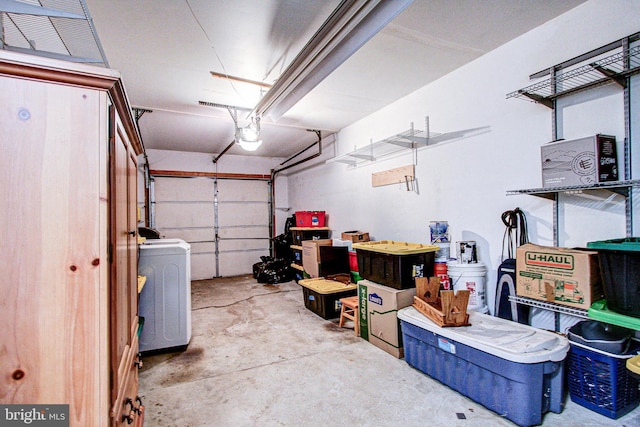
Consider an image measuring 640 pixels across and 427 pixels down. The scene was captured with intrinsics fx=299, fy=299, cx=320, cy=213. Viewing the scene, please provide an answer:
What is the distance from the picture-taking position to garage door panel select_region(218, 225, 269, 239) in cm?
726

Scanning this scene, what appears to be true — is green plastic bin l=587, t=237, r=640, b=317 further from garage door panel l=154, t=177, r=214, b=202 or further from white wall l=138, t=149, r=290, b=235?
garage door panel l=154, t=177, r=214, b=202

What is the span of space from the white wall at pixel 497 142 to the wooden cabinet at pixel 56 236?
2848 mm

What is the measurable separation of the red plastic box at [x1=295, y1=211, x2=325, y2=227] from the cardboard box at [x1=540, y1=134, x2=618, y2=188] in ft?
13.2

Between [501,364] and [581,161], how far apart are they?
4.59 feet

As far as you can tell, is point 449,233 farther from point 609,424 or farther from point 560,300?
point 609,424

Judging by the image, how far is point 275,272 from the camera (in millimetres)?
6254

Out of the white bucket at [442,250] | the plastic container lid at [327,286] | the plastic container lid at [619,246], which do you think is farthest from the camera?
the plastic container lid at [327,286]

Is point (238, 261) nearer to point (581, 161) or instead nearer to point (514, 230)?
point (514, 230)

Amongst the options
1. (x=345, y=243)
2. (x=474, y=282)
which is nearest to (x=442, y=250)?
(x=474, y=282)

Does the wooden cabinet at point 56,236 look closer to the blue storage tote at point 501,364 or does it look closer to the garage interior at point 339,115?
the garage interior at point 339,115

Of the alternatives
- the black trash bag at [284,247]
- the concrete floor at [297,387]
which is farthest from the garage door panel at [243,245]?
the concrete floor at [297,387]

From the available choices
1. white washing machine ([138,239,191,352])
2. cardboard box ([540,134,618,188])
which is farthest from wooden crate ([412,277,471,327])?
white washing machine ([138,239,191,352])

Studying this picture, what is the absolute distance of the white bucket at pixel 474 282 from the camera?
2.70 metres

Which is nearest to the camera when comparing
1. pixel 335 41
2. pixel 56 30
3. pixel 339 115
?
pixel 56 30
